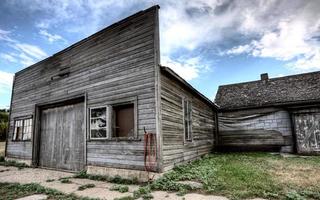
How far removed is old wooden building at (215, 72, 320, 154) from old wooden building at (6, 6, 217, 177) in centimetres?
288

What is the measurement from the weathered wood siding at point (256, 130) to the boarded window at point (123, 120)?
787cm

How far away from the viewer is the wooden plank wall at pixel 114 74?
6.49m

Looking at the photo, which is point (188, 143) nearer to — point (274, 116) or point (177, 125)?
point (177, 125)

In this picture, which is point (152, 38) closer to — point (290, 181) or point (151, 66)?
point (151, 66)

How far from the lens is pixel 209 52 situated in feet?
53.0

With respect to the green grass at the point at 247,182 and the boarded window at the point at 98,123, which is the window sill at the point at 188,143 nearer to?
the green grass at the point at 247,182

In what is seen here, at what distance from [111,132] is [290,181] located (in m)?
5.36

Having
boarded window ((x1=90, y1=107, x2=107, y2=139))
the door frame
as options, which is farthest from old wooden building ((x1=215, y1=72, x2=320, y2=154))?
the door frame

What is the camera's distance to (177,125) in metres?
7.49

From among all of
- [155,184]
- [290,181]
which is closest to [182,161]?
[155,184]

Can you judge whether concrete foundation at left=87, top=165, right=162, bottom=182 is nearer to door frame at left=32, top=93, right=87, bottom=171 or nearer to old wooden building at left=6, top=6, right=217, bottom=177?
old wooden building at left=6, top=6, right=217, bottom=177

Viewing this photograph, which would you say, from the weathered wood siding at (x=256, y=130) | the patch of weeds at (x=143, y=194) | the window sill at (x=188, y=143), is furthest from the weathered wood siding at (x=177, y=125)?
the weathered wood siding at (x=256, y=130)

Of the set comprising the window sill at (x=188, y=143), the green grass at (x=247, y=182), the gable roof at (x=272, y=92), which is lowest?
the green grass at (x=247, y=182)

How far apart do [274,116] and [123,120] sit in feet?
29.2
